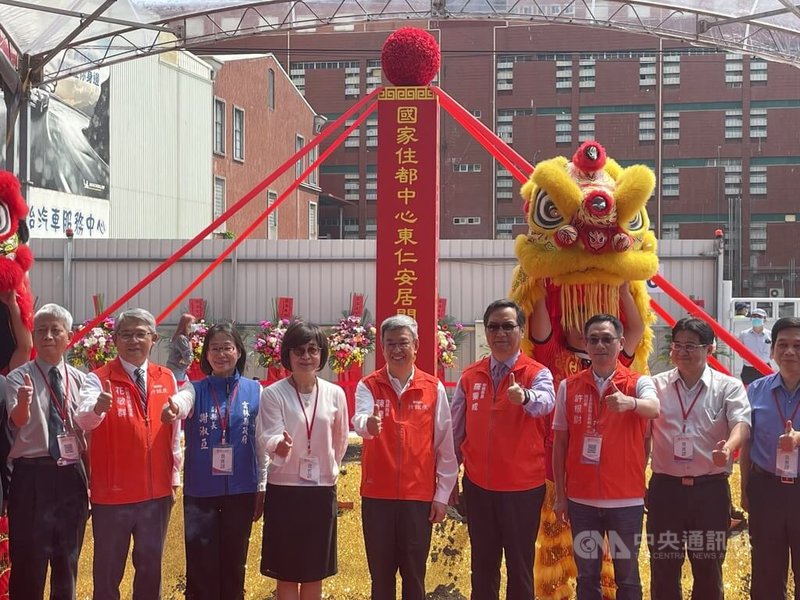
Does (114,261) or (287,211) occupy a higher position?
(287,211)

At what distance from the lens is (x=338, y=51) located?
24.7 meters

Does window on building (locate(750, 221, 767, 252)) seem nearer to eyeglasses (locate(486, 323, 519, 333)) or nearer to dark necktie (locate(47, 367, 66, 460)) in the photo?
eyeglasses (locate(486, 323, 519, 333))

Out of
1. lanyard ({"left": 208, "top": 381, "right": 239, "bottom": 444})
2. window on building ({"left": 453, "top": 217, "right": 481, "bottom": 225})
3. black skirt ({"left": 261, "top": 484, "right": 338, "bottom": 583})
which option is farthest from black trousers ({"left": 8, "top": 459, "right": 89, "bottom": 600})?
window on building ({"left": 453, "top": 217, "right": 481, "bottom": 225})

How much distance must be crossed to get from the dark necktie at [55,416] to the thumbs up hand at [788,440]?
2.42m

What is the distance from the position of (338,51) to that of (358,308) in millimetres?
15615

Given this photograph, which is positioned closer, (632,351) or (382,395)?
(382,395)

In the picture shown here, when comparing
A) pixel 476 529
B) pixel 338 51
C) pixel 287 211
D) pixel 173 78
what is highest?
pixel 338 51

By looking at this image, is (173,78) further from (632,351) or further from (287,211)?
(632,351)

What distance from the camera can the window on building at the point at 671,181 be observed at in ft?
76.9

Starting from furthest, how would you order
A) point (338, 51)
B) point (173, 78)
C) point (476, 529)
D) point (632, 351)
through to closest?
1. point (338, 51)
2. point (173, 78)
3. point (632, 351)
4. point (476, 529)

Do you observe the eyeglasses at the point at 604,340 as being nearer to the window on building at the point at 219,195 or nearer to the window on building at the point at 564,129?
the window on building at the point at 219,195

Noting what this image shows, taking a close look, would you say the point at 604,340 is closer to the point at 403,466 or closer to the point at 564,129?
the point at 403,466

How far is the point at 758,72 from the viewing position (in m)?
23.1

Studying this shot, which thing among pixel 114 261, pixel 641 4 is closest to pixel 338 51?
pixel 114 261
